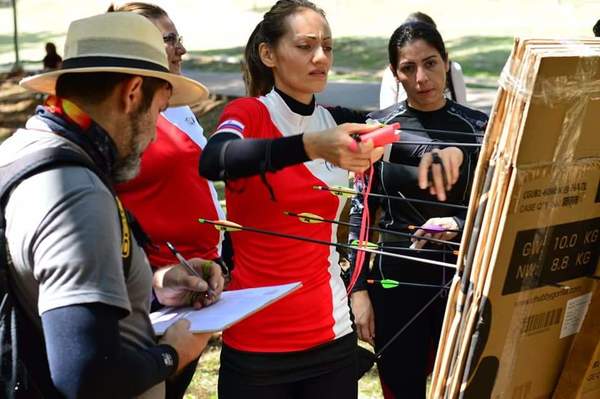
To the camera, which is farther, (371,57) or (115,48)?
(371,57)

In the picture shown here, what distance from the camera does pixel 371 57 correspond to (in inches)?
711

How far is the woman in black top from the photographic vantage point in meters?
3.23

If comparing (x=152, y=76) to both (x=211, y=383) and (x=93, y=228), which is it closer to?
(x=93, y=228)

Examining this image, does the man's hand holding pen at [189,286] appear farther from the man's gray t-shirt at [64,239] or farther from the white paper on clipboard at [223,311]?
the man's gray t-shirt at [64,239]

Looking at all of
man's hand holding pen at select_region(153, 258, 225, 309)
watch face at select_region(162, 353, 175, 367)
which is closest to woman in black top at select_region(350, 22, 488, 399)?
man's hand holding pen at select_region(153, 258, 225, 309)

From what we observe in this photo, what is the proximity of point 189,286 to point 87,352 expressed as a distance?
729 millimetres

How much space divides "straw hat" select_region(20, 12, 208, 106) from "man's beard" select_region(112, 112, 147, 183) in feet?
0.37

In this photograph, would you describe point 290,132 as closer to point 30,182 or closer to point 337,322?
point 337,322

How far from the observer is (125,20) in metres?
2.06

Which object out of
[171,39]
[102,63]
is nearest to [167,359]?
[102,63]

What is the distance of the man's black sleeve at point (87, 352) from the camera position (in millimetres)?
1687

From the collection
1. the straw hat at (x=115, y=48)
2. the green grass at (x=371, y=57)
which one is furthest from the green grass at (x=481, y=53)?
the straw hat at (x=115, y=48)

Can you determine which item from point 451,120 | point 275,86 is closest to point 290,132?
point 275,86

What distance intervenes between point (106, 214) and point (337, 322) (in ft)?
4.23
